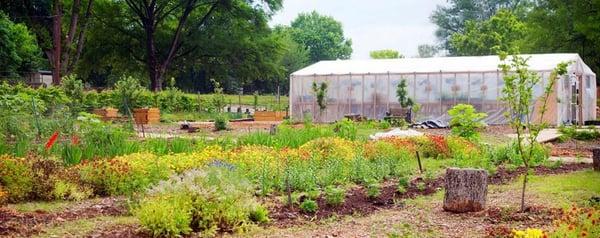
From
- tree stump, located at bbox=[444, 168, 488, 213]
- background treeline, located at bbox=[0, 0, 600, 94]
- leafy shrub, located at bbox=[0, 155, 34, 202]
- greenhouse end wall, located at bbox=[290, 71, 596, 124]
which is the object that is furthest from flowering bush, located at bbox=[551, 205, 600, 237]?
background treeline, located at bbox=[0, 0, 600, 94]

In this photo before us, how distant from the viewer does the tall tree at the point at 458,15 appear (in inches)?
2943

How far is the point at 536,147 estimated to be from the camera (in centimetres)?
1187

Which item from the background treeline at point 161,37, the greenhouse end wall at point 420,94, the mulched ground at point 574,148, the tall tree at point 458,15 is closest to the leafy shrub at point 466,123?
the mulched ground at point 574,148

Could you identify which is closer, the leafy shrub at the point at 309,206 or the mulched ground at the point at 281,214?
the mulched ground at the point at 281,214

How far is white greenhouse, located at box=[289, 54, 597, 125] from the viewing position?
86.1 feet

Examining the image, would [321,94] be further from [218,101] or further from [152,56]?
[152,56]

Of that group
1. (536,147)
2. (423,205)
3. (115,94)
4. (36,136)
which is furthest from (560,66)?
(115,94)

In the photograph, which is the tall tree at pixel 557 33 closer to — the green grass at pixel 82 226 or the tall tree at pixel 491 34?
the tall tree at pixel 491 34

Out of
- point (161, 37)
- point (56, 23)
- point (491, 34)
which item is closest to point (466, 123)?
point (56, 23)

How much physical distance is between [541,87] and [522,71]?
1950cm

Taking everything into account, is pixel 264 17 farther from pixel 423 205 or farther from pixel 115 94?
pixel 423 205

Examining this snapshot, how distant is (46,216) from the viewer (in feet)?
21.2

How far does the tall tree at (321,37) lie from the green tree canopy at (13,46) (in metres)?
41.6

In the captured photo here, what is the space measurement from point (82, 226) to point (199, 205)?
1.17 meters
